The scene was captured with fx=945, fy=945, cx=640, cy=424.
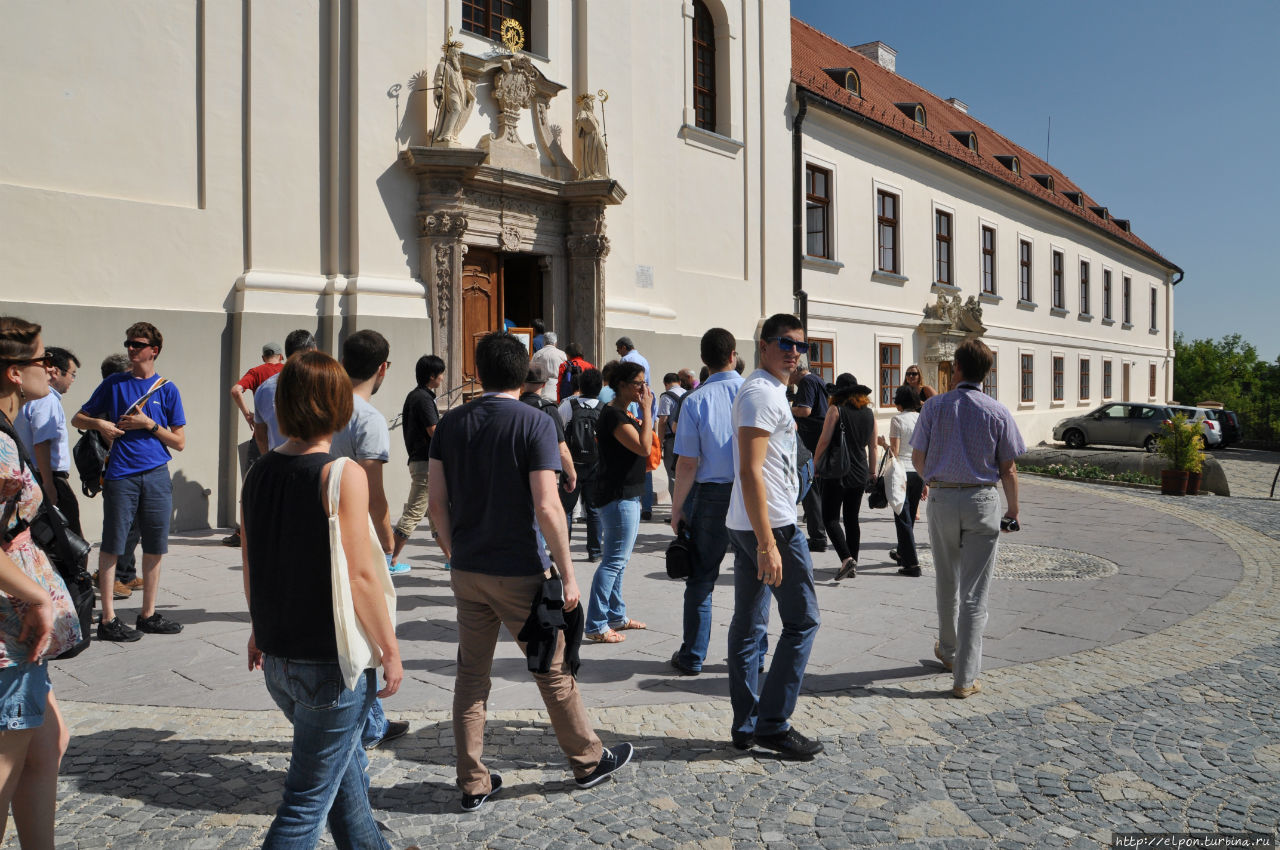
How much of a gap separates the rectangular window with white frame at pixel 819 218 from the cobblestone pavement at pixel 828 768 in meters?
15.5

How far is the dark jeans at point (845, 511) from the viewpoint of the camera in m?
8.29

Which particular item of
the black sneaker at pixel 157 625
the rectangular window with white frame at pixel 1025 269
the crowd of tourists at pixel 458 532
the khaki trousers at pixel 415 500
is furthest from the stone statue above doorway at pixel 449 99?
the rectangular window with white frame at pixel 1025 269

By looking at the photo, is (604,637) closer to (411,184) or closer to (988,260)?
(411,184)

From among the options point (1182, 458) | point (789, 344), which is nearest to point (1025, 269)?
point (1182, 458)

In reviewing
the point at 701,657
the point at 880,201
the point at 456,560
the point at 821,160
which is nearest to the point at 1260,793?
the point at 701,657

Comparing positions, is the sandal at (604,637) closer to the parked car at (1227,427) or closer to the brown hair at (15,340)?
the brown hair at (15,340)

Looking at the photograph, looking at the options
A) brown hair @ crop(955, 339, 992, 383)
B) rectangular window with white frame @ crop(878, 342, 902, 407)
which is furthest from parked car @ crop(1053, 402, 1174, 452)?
brown hair @ crop(955, 339, 992, 383)

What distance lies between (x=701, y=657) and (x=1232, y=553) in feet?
24.4

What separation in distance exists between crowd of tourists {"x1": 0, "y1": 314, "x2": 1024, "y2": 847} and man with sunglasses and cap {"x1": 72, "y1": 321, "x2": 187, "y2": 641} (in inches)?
0.6

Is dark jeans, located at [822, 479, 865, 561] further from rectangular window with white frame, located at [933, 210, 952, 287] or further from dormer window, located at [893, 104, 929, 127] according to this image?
dormer window, located at [893, 104, 929, 127]

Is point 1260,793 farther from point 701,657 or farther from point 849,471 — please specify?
point 849,471

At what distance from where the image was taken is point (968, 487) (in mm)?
5117

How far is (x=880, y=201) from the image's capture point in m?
22.6

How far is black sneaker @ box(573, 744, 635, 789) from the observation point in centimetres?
378
